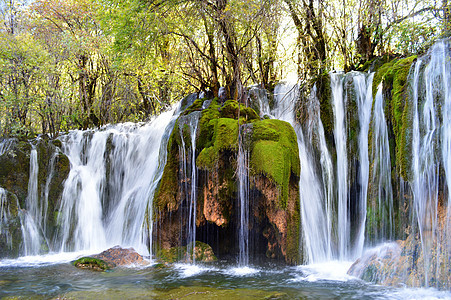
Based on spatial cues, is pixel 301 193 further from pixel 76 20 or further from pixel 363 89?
pixel 76 20

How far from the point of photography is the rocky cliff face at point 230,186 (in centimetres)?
838

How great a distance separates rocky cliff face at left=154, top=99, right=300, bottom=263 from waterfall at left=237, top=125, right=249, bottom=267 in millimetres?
93

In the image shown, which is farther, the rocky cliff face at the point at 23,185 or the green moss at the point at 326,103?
the rocky cliff face at the point at 23,185

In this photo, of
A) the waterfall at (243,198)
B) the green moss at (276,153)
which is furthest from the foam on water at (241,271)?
the green moss at (276,153)

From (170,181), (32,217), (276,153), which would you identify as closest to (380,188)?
(276,153)

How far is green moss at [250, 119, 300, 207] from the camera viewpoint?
8250mm

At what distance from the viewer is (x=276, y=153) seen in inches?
334

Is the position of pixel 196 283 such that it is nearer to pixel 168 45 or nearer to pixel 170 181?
pixel 170 181

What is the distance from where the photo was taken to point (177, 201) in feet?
31.3

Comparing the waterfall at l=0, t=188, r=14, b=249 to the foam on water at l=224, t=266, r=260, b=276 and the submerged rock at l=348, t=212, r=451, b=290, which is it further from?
the submerged rock at l=348, t=212, r=451, b=290

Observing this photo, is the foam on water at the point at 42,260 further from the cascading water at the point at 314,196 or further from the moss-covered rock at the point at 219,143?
the cascading water at the point at 314,196

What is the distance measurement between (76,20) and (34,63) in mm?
4348

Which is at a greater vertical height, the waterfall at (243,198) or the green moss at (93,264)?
the waterfall at (243,198)

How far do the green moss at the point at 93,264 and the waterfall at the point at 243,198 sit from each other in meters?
3.23
